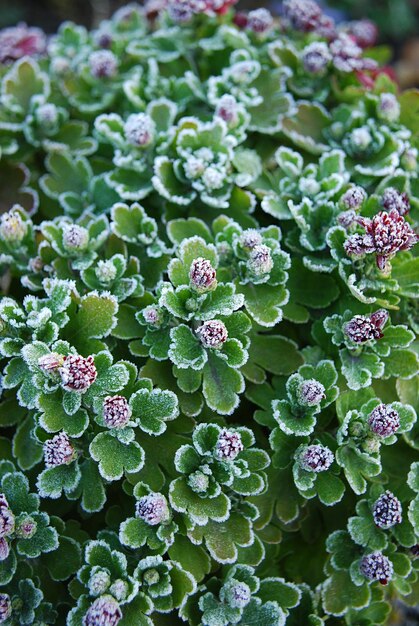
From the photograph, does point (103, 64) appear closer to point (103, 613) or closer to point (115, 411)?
point (115, 411)

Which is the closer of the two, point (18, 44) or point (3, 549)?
point (3, 549)

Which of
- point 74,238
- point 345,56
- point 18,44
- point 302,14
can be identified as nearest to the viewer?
point 74,238

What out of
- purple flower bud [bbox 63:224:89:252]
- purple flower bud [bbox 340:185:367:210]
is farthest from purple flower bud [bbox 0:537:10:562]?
purple flower bud [bbox 340:185:367:210]

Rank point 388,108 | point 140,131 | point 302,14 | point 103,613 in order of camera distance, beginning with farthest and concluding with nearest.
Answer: point 302,14, point 388,108, point 140,131, point 103,613

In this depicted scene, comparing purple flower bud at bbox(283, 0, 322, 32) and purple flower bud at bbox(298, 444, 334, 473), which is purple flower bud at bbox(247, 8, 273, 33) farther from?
purple flower bud at bbox(298, 444, 334, 473)

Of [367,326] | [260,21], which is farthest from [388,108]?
[367,326]

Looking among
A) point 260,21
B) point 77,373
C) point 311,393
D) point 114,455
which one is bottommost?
point 114,455
